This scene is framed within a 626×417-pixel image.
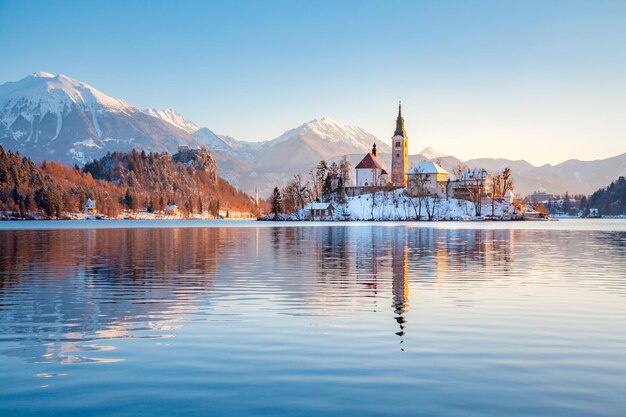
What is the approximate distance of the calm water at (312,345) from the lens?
11852 mm

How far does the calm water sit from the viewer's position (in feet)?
38.9

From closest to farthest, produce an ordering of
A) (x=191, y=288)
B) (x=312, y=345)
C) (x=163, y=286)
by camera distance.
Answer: (x=312, y=345) < (x=191, y=288) < (x=163, y=286)

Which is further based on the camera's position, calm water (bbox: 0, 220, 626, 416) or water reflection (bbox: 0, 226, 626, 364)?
water reflection (bbox: 0, 226, 626, 364)

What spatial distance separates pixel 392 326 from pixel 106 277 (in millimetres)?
21083

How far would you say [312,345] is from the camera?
55.5 ft

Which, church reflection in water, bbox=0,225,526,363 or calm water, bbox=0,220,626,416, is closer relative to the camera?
calm water, bbox=0,220,626,416

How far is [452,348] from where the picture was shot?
16.7 m

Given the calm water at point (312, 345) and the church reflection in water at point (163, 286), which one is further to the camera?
the church reflection in water at point (163, 286)

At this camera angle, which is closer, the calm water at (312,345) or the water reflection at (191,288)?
the calm water at (312,345)

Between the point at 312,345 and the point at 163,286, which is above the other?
the point at 163,286

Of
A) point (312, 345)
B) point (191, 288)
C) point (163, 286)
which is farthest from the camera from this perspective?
point (163, 286)

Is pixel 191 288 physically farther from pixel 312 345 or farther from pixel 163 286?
pixel 312 345

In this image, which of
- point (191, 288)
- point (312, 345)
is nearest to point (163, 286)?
point (191, 288)

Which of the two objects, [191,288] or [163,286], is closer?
[191,288]
